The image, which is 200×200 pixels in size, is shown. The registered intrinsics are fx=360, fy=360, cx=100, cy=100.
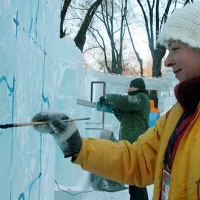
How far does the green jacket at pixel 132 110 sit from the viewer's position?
12.8 feet

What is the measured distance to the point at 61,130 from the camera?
1.45 m

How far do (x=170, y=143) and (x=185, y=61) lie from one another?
1.09ft

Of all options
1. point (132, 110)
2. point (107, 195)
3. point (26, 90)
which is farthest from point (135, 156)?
point (107, 195)

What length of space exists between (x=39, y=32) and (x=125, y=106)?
2.25 metres

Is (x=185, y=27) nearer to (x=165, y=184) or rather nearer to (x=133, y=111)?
(x=165, y=184)

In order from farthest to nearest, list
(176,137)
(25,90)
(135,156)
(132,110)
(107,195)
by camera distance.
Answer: (107,195)
(132,110)
(135,156)
(25,90)
(176,137)

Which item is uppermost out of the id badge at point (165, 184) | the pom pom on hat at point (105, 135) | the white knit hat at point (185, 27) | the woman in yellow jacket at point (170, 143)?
the white knit hat at point (185, 27)

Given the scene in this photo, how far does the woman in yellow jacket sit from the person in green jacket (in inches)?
86.6

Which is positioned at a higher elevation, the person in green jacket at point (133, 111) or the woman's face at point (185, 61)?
the woman's face at point (185, 61)

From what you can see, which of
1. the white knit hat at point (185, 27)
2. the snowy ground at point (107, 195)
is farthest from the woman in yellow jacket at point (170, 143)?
the snowy ground at point (107, 195)

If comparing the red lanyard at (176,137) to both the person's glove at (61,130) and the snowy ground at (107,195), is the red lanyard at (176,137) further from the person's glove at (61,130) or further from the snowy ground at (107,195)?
the snowy ground at (107,195)

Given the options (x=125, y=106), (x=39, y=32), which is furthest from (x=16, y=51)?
(x=125, y=106)

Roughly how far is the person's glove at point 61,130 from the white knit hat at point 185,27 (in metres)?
0.56

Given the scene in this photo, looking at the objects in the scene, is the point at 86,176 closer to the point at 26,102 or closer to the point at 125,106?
the point at 125,106
